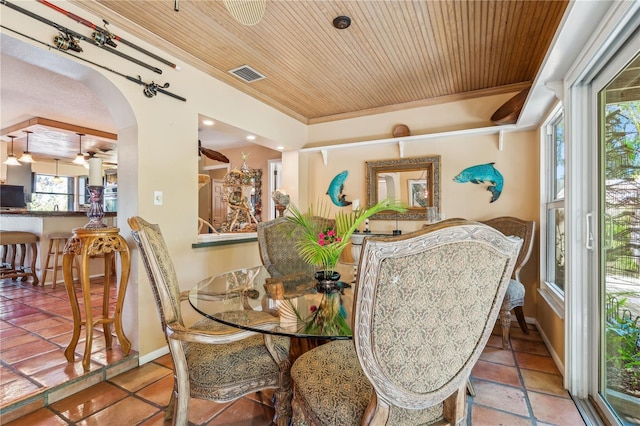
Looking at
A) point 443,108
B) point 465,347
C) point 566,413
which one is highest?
point 443,108

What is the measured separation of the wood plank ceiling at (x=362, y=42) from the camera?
2010mm

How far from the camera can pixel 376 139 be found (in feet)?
12.9

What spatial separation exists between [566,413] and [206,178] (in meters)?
3.32

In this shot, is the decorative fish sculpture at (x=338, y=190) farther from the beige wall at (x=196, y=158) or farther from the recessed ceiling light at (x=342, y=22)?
the recessed ceiling light at (x=342, y=22)

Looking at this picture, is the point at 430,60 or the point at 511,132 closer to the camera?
the point at 430,60

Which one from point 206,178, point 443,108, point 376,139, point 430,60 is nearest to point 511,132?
point 443,108

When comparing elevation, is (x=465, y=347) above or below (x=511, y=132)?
below

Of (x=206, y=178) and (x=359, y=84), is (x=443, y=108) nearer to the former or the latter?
(x=359, y=84)

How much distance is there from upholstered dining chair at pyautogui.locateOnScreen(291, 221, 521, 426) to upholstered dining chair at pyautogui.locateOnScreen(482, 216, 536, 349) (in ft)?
5.36

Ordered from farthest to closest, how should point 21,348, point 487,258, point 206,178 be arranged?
point 206,178, point 21,348, point 487,258


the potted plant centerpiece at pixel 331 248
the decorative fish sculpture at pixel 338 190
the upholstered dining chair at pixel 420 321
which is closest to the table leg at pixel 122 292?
the potted plant centerpiece at pixel 331 248

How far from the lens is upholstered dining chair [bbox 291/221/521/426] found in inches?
30.7

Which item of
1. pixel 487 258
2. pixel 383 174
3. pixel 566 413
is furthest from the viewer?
pixel 383 174

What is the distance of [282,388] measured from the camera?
1373mm
